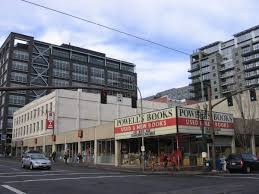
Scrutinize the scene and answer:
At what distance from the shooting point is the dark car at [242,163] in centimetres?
3019

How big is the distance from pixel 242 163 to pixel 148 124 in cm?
1021

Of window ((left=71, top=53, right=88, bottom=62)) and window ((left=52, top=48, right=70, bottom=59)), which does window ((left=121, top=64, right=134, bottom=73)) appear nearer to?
window ((left=71, top=53, right=88, bottom=62))

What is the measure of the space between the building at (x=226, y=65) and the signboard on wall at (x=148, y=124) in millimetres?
86268

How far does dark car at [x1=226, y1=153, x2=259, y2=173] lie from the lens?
30.2 meters

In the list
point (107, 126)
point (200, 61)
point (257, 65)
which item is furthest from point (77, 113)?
point (200, 61)

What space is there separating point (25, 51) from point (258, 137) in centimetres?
8751

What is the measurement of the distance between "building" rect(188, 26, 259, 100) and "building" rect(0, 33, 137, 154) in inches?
990

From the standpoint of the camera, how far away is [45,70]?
11981cm

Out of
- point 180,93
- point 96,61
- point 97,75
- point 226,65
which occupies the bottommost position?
point 180,93

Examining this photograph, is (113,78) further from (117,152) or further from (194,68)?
(117,152)

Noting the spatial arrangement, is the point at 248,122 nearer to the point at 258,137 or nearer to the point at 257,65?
the point at 258,137

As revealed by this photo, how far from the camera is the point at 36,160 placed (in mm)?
33438

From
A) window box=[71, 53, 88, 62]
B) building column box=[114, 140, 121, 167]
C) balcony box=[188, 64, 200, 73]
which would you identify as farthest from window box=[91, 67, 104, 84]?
building column box=[114, 140, 121, 167]

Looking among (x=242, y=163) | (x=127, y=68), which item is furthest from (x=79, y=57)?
(x=242, y=163)
